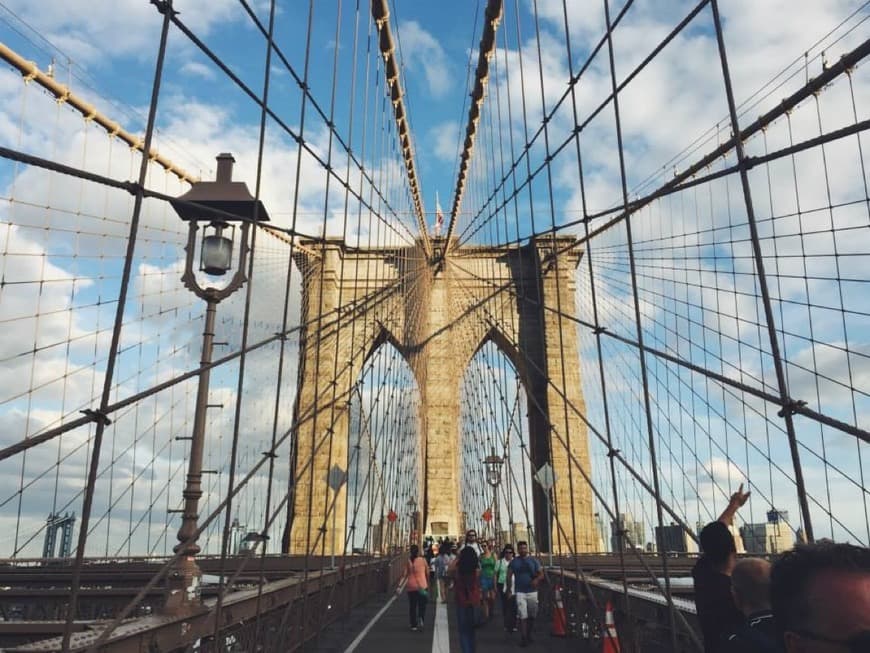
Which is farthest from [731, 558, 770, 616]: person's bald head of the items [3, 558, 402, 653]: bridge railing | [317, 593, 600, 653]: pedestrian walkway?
[317, 593, 600, 653]: pedestrian walkway

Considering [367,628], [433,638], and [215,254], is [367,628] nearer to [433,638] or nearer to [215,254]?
[433,638]

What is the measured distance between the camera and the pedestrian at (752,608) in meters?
1.45

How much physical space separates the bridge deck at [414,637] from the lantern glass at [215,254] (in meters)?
3.44

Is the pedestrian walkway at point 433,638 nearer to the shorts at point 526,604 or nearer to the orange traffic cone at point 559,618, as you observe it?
the orange traffic cone at point 559,618

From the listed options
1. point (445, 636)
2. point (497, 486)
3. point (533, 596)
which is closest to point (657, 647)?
point (533, 596)

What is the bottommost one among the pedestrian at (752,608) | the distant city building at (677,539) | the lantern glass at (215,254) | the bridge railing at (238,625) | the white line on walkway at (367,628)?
the white line on walkway at (367,628)

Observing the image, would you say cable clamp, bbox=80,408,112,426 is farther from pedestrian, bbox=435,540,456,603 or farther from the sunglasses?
pedestrian, bbox=435,540,456,603

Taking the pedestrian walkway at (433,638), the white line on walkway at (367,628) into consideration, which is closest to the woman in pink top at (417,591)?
the pedestrian walkway at (433,638)

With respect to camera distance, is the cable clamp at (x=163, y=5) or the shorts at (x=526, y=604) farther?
the shorts at (x=526, y=604)

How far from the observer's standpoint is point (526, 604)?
250 inches

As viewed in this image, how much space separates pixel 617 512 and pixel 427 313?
65.8 ft

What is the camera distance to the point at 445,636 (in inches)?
283

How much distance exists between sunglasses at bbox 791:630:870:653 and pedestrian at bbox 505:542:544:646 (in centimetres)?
589

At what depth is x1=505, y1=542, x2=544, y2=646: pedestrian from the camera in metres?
6.30
